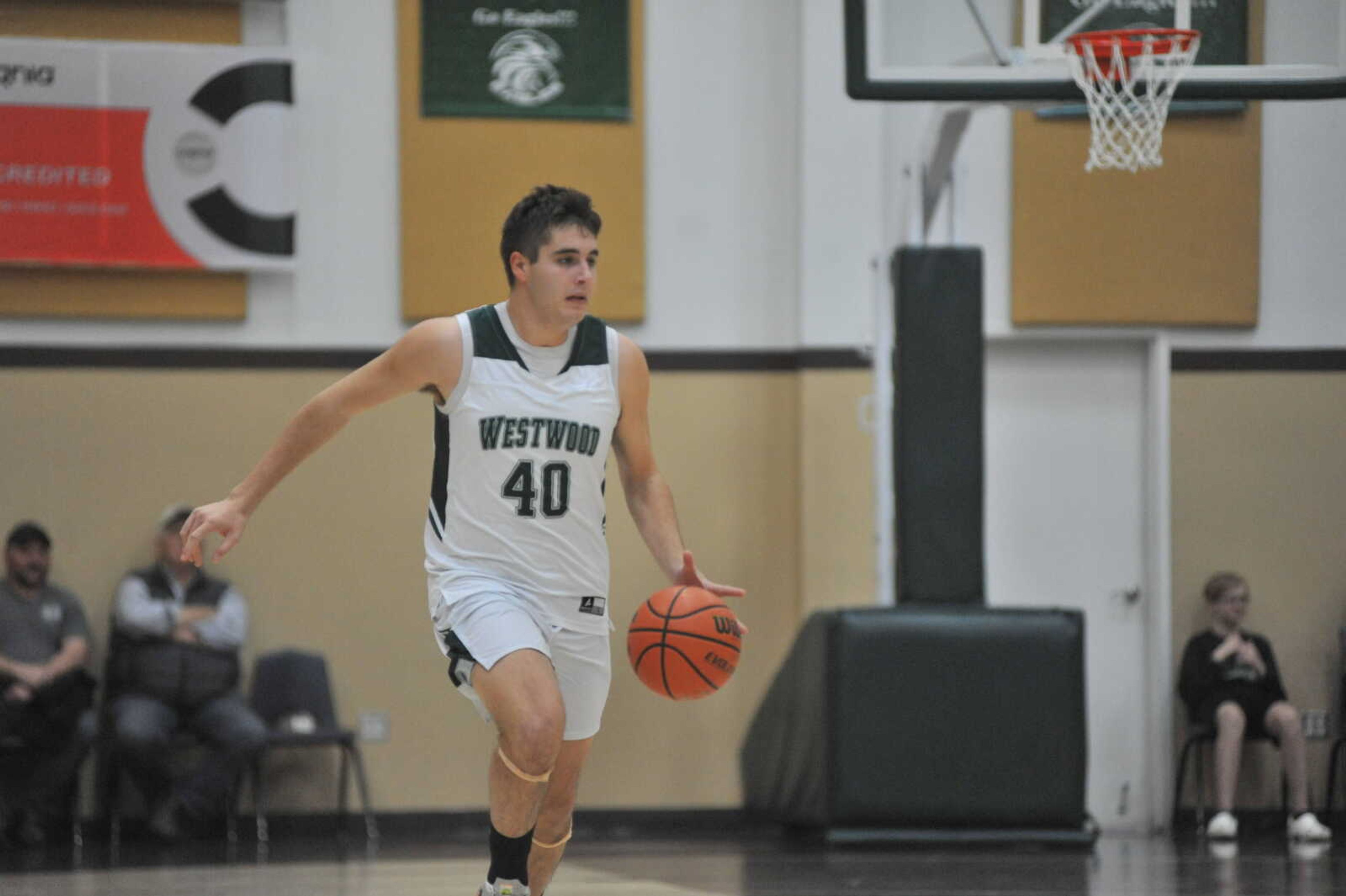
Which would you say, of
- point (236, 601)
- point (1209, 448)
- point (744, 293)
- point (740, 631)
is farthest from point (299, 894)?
point (1209, 448)

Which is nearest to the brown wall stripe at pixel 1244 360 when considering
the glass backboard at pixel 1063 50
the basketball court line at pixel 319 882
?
the glass backboard at pixel 1063 50

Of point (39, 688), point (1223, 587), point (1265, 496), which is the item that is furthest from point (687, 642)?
point (1265, 496)

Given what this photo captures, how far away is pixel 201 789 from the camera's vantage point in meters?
9.02

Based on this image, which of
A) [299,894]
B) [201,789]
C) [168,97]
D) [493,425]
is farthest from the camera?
[168,97]

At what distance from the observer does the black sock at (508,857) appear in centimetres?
412

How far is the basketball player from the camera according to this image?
421 centimetres

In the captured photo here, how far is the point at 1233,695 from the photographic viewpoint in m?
9.44

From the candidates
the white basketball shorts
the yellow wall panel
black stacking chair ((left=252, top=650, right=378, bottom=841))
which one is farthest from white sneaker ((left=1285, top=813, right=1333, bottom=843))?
the white basketball shorts

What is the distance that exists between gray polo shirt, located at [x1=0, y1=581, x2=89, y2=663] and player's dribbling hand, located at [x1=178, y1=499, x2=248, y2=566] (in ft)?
17.3

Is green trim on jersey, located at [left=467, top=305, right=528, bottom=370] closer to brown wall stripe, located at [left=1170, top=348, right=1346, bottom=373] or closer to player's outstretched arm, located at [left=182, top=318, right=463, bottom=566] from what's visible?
player's outstretched arm, located at [left=182, top=318, right=463, bottom=566]

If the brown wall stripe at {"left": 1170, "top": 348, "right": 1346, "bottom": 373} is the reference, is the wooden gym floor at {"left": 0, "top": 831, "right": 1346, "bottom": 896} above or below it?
below

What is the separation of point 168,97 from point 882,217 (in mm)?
4303

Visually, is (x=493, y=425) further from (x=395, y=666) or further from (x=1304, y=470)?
(x=1304, y=470)

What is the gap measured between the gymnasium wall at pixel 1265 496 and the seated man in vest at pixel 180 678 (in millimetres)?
5602
